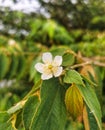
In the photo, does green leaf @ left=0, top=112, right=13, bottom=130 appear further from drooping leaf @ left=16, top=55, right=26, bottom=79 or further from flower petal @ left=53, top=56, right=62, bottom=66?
drooping leaf @ left=16, top=55, right=26, bottom=79

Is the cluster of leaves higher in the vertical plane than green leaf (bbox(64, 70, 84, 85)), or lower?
lower

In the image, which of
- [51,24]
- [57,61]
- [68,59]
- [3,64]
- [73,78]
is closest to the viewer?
[73,78]

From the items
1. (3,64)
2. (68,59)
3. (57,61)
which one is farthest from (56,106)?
(3,64)

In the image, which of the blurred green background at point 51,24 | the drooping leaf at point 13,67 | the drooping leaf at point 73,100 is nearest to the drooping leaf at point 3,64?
the drooping leaf at point 13,67

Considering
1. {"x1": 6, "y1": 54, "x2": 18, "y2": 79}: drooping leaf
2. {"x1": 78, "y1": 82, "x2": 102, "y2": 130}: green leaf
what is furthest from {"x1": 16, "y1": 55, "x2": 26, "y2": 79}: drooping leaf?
{"x1": 78, "y1": 82, "x2": 102, "y2": 130}: green leaf

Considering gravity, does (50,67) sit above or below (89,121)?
above

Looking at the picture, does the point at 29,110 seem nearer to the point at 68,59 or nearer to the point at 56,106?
the point at 56,106

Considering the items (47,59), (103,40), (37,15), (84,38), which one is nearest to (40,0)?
(37,15)
